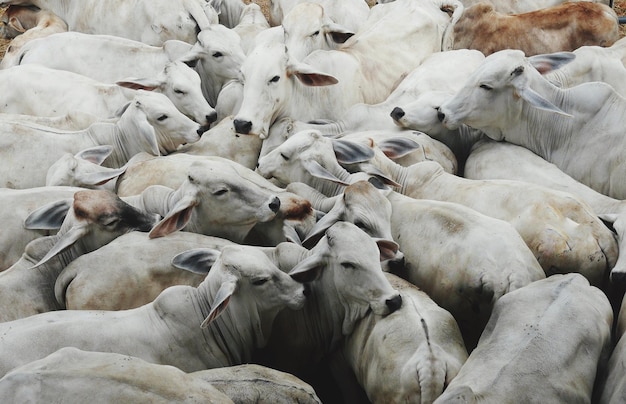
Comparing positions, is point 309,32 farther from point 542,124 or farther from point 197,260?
point 197,260

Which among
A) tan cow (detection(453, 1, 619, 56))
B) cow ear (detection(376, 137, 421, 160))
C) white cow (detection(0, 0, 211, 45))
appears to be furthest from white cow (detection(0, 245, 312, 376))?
white cow (detection(0, 0, 211, 45))

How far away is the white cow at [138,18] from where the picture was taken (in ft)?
27.2

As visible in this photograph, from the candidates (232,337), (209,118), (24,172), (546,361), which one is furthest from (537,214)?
(24,172)

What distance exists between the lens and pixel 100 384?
3.57 metres

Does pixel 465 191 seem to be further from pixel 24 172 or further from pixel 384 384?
pixel 24 172

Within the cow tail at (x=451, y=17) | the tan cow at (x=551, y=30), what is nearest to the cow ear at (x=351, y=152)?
the tan cow at (x=551, y=30)

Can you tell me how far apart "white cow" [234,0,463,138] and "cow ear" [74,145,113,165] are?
804 mm

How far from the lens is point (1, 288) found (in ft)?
16.4

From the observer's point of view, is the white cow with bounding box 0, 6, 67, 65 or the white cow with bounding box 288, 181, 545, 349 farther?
the white cow with bounding box 0, 6, 67, 65

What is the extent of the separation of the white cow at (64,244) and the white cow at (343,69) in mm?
1360

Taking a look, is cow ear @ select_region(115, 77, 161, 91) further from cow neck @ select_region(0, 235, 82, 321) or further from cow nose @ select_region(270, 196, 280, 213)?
cow nose @ select_region(270, 196, 280, 213)

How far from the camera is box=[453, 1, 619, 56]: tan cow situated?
7574mm

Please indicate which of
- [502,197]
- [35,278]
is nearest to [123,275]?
[35,278]

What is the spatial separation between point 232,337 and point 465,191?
1591mm
